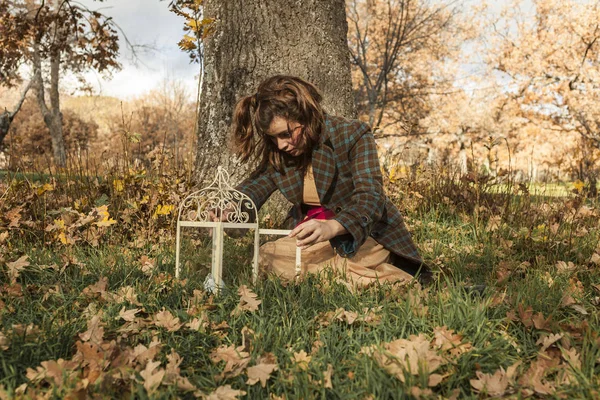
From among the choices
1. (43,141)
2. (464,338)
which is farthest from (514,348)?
(43,141)

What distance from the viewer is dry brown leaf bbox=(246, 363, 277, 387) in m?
1.62

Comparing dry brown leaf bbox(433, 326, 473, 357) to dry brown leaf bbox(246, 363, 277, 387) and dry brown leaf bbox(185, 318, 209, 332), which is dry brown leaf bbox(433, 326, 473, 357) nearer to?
dry brown leaf bbox(246, 363, 277, 387)

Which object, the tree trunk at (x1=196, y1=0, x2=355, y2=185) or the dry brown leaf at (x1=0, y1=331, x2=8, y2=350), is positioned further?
the tree trunk at (x1=196, y1=0, x2=355, y2=185)

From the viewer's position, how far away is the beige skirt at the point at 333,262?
8.68ft

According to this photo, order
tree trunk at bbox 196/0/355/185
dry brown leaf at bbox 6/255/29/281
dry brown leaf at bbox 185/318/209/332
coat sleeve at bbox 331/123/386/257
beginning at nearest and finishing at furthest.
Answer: dry brown leaf at bbox 185/318/209/332 → coat sleeve at bbox 331/123/386/257 → dry brown leaf at bbox 6/255/29/281 → tree trunk at bbox 196/0/355/185

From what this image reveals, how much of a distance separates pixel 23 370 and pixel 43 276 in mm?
1092

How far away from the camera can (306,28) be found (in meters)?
3.95

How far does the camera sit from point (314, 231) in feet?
7.44

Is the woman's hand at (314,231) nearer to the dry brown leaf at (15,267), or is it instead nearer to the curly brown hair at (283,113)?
the curly brown hair at (283,113)

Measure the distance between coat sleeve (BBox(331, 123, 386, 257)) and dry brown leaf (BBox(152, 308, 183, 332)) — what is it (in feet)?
2.90

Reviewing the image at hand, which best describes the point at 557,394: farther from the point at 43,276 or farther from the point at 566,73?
the point at 566,73

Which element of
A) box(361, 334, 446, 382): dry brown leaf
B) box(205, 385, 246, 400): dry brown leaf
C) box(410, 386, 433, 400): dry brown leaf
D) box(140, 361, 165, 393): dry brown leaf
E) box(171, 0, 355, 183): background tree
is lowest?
box(205, 385, 246, 400): dry brown leaf

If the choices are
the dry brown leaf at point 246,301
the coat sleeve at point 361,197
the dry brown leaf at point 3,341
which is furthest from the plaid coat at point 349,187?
the dry brown leaf at point 3,341

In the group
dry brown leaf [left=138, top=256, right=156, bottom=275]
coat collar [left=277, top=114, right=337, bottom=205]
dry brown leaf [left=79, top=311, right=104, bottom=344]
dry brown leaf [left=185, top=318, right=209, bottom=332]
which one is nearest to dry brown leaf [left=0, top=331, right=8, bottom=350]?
dry brown leaf [left=79, top=311, right=104, bottom=344]
